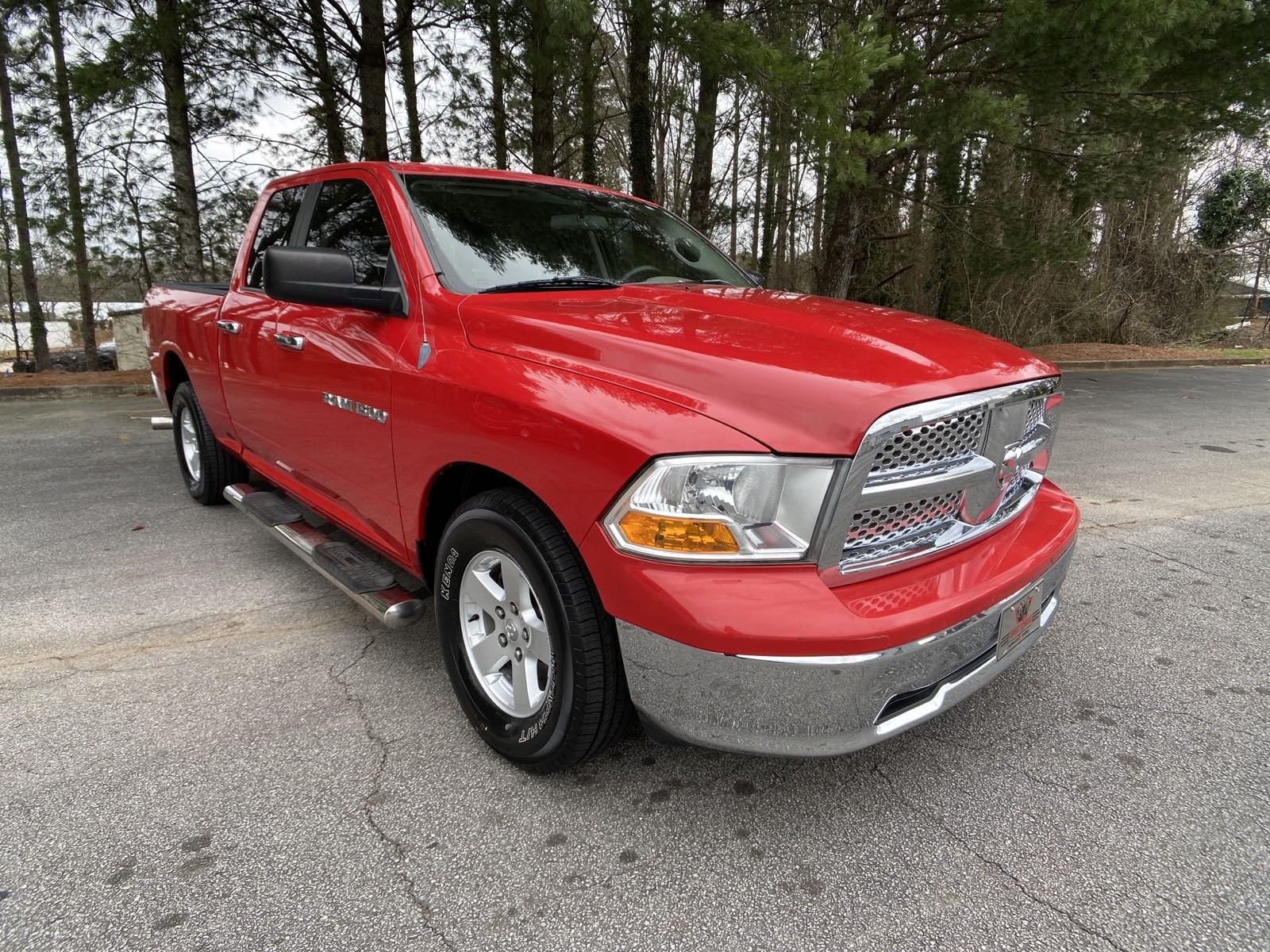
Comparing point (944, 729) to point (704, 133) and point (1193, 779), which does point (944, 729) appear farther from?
point (704, 133)

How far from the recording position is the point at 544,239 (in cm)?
305

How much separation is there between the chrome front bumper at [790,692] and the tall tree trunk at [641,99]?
721 cm

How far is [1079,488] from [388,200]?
205 inches

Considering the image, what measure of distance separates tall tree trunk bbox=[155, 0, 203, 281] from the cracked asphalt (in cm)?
747

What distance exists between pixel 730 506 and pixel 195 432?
4.28 meters

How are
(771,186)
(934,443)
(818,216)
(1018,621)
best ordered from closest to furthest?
(934,443), (1018,621), (771,186), (818,216)

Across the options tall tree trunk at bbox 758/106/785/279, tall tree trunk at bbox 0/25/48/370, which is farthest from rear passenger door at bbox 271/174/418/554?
tall tree trunk at bbox 0/25/48/370

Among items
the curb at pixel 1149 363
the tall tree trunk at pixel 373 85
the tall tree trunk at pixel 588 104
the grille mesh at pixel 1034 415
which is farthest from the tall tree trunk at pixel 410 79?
the curb at pixel 1149 363

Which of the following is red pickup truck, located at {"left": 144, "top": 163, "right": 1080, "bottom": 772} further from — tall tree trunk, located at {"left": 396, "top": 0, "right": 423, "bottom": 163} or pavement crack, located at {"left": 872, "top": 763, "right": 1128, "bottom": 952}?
tall tree trunk, located at {"left": 396, "top": 0, "right": 423, "bottom": 163}

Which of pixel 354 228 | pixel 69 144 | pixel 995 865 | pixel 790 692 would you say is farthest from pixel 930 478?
pixel 69 144

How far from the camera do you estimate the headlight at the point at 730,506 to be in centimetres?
173

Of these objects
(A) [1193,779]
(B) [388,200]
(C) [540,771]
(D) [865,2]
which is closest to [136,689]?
(C) [540,771]

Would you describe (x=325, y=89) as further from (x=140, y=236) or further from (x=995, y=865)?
(x=995, y=865)

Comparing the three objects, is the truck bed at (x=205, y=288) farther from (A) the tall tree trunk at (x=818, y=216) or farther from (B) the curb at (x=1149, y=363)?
(B) the curb at (x=1149, y=363)
